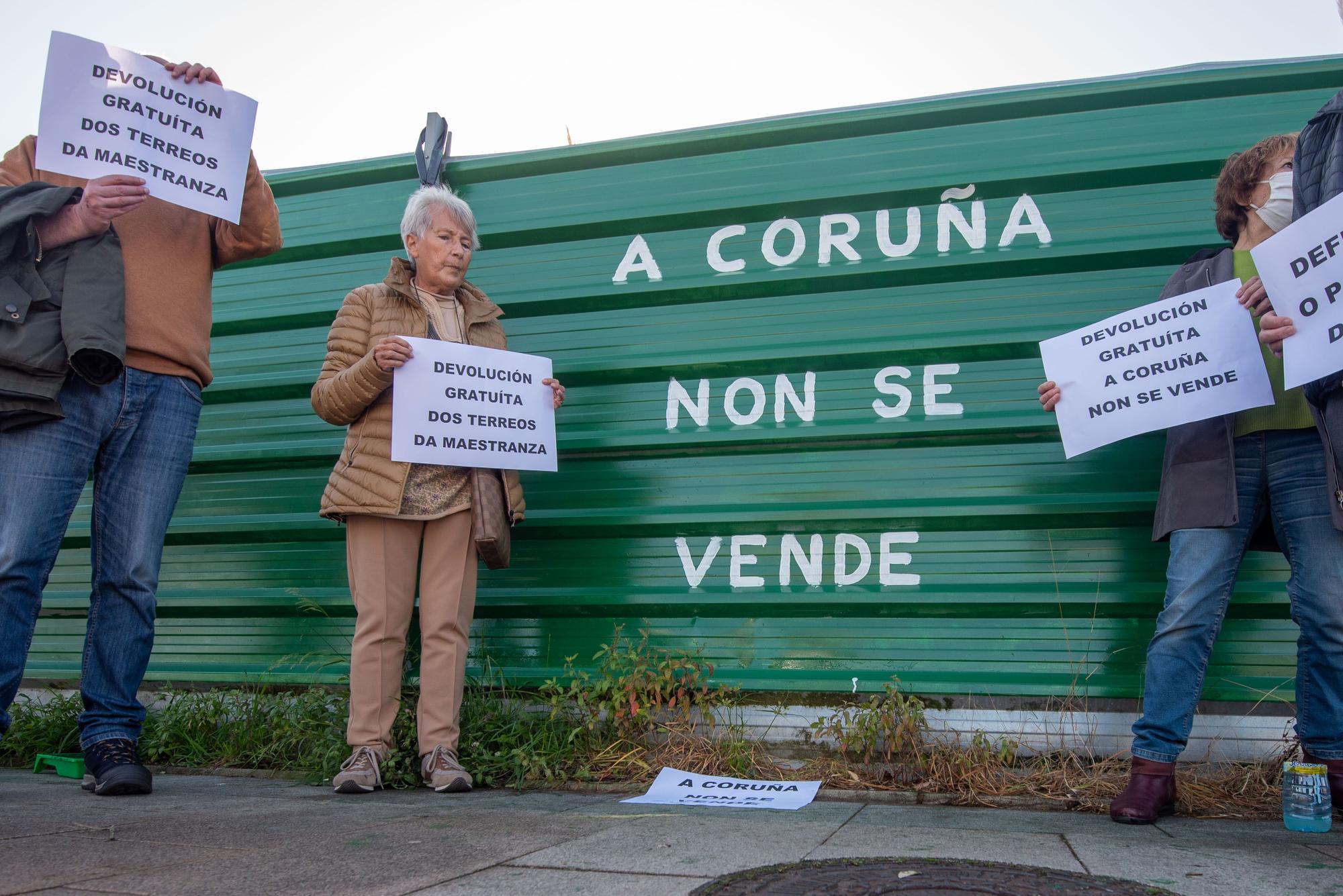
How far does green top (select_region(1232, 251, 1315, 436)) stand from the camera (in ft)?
8.20

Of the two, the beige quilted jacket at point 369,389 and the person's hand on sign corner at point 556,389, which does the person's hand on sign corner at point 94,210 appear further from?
the person's hand on sign corner at point 556,389

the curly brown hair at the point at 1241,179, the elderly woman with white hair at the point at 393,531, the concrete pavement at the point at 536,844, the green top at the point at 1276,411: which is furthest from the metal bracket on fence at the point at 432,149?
the green top at the point at 1276,411

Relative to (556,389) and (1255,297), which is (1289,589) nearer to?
(1255,297)

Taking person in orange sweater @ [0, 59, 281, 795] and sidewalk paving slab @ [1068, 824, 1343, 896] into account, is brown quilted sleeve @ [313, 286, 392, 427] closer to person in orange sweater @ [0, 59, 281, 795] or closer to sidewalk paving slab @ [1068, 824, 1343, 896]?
person in orange sweater @ [0, 59, 281, 795]

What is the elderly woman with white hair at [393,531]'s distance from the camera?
2959mm

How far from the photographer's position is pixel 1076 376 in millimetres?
2832

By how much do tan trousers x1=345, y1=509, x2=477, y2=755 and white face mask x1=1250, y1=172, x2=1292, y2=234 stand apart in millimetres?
2485

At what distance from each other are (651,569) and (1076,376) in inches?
59.9

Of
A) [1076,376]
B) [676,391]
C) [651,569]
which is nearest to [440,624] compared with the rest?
[651,569]

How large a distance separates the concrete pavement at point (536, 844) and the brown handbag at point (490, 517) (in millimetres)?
740

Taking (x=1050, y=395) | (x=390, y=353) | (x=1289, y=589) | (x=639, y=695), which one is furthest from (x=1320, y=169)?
(x=390, y=353)

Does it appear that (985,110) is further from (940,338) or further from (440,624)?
(440,624)

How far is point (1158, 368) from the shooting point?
2678mm

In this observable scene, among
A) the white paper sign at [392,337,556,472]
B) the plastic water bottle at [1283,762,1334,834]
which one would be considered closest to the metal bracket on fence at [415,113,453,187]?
the white paper sign at [392,337,556,472]
